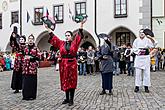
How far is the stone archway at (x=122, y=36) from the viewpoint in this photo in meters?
28.0

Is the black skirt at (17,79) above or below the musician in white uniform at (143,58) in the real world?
below

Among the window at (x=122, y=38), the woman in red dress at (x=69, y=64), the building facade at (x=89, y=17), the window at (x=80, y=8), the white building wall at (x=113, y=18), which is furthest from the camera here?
the window at (x=80, y=8)

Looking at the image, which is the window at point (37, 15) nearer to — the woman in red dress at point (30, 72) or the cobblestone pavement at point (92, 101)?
the cobblestone pavement at point (92, 101)

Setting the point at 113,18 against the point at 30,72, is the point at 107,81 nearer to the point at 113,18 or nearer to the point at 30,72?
the point at 30,72

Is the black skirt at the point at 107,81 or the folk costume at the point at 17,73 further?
the folk costume at the point at 17,73

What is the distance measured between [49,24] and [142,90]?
13.8 ft

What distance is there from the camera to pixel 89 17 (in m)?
28.3

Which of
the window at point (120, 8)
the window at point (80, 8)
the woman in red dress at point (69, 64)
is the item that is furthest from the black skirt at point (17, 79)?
the window at point (80, 8)

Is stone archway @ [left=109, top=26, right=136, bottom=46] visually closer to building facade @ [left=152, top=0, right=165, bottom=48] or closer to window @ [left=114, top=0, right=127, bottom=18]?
window @ [left=114, top=0, right=127, bottom=18]

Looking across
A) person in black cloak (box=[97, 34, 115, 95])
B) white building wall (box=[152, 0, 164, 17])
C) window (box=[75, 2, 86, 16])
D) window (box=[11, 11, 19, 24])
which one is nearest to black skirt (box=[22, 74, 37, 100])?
person in black cloak (box=[97, 34, 115, 95])

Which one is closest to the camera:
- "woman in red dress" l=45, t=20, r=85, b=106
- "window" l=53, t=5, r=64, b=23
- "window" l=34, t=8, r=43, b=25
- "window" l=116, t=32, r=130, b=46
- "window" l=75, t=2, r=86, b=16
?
"woman in red dress" l=45, t=20, r=85, b=106

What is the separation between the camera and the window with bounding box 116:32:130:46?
28234mm

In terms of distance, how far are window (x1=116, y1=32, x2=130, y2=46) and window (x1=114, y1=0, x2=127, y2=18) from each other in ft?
6.25

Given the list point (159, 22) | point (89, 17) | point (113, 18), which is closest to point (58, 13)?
point (89, 17)
